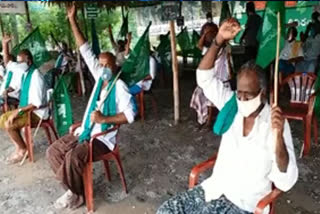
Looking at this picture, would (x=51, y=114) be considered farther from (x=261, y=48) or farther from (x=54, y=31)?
(x=54, y=31)

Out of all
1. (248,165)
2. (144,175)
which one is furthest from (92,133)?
(248,165)

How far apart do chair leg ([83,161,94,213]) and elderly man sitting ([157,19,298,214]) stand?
3.30 feet

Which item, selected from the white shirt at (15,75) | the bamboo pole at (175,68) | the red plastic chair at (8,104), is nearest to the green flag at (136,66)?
the bamboo pole at (175,68)

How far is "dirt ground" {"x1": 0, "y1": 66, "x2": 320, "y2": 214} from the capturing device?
2.96 m

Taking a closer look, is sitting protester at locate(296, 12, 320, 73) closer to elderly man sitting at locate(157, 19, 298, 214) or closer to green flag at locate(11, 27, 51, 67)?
green flag at locate(11, 27, 51, 67)

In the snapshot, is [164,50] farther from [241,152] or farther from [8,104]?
[241,152]

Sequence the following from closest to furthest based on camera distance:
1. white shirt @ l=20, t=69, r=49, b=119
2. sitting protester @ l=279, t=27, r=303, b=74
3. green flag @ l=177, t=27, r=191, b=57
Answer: white shirt @ l=20, t=69, r=49, b=119
sitting protester @ l=279, t=27, r=303, b=74
green flag @ l=177, t=27, r=191, b=57

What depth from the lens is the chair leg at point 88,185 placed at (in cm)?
281

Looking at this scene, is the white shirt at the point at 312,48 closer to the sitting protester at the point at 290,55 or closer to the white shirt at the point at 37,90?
the sitting protester at the point at 290,55

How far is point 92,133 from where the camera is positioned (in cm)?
296

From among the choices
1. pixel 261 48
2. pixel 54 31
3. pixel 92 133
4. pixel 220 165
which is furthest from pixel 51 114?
pixel 54 31

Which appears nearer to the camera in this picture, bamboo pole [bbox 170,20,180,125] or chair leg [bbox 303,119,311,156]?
chair leg [bbox 303,119,311,156]

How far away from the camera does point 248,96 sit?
1.85m

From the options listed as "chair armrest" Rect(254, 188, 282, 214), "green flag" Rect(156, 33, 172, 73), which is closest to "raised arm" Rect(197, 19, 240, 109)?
"chair armrest" Rect(254, 188, 282, 214)
